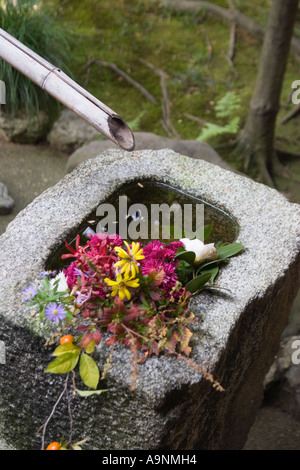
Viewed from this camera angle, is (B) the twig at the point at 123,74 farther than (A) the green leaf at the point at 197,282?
Yes

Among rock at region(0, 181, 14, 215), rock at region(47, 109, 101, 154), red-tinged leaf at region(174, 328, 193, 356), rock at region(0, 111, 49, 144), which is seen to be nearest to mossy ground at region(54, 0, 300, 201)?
rock at region(47, 109, 101, 154)

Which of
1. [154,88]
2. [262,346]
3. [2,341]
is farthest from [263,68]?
[2,341]

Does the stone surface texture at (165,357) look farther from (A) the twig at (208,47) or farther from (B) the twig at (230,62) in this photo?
(A) the twig at (208,47)

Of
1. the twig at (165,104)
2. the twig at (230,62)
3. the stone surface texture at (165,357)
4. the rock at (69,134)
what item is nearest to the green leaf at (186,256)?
the stone surface texture at (165,357)

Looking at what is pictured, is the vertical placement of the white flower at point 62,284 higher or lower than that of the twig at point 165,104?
lower

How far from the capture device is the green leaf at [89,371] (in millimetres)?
1984

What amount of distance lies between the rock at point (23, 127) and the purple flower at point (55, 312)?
9.75 feet

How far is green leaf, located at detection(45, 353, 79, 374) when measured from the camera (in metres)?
2.00

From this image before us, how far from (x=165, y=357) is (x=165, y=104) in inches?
154

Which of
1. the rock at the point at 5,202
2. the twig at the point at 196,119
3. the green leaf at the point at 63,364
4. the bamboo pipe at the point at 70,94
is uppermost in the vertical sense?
the bamboo pipe at the point at 70,94

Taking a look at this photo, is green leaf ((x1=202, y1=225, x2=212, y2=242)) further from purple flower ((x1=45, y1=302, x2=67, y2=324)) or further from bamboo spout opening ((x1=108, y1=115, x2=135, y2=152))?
purple flower ((x1=45, y1=302, x2=67, y2=324))

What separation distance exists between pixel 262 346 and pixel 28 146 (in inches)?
110

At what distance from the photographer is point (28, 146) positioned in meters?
4.89

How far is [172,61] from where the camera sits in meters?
6.04
